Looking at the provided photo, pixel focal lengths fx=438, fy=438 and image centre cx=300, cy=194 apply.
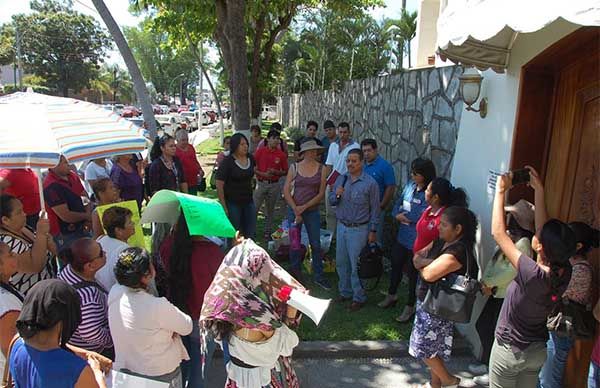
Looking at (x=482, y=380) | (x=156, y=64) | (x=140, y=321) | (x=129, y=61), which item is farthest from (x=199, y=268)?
(x=156, y=64)

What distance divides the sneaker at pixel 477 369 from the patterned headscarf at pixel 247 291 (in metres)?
2.38

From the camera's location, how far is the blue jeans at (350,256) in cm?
472

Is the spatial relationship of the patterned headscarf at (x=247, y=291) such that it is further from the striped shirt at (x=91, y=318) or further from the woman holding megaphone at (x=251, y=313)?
the striped shirt at (x=91, y=318)

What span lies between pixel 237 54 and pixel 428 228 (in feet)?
21.6

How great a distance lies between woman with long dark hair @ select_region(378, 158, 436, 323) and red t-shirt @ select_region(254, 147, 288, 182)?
8.95 ft

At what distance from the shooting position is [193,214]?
2641 millimetres

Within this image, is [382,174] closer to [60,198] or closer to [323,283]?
[323,283]

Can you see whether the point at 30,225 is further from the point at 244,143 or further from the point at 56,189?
the point at 244,143

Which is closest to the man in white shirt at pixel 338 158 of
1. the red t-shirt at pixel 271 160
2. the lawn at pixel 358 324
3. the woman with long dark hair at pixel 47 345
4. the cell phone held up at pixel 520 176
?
the red t-shirt at pixel 271 160

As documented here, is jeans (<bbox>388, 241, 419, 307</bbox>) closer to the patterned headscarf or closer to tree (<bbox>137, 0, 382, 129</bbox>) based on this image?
the patterned headscarf

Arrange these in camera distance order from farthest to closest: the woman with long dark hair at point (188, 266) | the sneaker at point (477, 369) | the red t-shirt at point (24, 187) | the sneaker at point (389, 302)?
the sneaker at point (389, 302), the red t-shirt at point (24, 187), the sneaker at point (477, 369), the woman with long dark hair at point (188, 266)

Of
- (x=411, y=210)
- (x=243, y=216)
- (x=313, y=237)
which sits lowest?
(x=313, y=237)

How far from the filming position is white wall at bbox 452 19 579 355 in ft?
11.3

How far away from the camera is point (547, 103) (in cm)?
360
